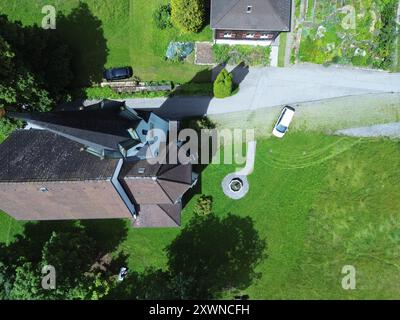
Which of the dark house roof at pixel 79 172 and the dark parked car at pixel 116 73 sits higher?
the dark parked car at pixel 116 73

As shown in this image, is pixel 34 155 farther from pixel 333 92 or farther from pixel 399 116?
pixel 399 116

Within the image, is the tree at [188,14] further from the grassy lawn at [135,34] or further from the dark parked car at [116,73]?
the dark parked car at [116,73]

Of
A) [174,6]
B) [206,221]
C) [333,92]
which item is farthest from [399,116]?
[174,6]

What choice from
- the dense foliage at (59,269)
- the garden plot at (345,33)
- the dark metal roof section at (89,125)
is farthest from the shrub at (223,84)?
the dense foliage at (59,269)

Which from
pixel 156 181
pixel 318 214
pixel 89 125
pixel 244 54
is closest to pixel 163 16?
pixel 244 54

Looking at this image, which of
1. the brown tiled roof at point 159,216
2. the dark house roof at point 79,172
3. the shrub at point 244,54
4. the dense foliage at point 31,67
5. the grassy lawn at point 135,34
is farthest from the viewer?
the grassy lawn at point 135,34

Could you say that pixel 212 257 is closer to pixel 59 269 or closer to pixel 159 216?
pixel 159 216

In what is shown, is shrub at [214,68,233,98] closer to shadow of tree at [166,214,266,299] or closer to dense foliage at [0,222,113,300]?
shadow of tree at [166,214,266,299]
